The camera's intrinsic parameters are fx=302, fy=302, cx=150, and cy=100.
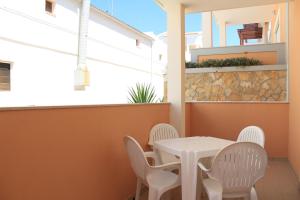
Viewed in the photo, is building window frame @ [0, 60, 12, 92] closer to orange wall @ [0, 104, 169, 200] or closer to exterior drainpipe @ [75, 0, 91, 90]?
exterior drainpipe @ [75, 0, 91, 90]

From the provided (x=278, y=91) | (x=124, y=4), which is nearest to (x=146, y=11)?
(x=124, y=4)

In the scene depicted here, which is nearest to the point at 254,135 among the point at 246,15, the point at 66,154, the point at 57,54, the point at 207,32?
the point at 66,154

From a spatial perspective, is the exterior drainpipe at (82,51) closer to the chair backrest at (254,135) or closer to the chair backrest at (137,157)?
the chair backrest at (254,135)

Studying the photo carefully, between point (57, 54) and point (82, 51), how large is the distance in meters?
0.67

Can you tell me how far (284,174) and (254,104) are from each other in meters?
1.60

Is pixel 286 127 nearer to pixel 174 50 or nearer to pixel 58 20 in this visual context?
pixel 174 50

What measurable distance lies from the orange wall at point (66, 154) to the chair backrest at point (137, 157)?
0.29 meters

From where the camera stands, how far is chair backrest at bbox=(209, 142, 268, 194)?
250cm

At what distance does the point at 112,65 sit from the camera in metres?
10.0

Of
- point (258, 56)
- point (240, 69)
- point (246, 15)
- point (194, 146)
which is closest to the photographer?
point (194, 146)

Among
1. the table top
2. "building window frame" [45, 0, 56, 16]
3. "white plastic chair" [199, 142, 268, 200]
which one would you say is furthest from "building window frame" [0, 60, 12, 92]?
"white plastic chair" [199, 142, 268, 200]

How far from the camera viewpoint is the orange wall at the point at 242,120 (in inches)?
218

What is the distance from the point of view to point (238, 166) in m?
2.52

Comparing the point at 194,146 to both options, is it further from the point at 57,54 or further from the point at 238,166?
the point at 57,54
